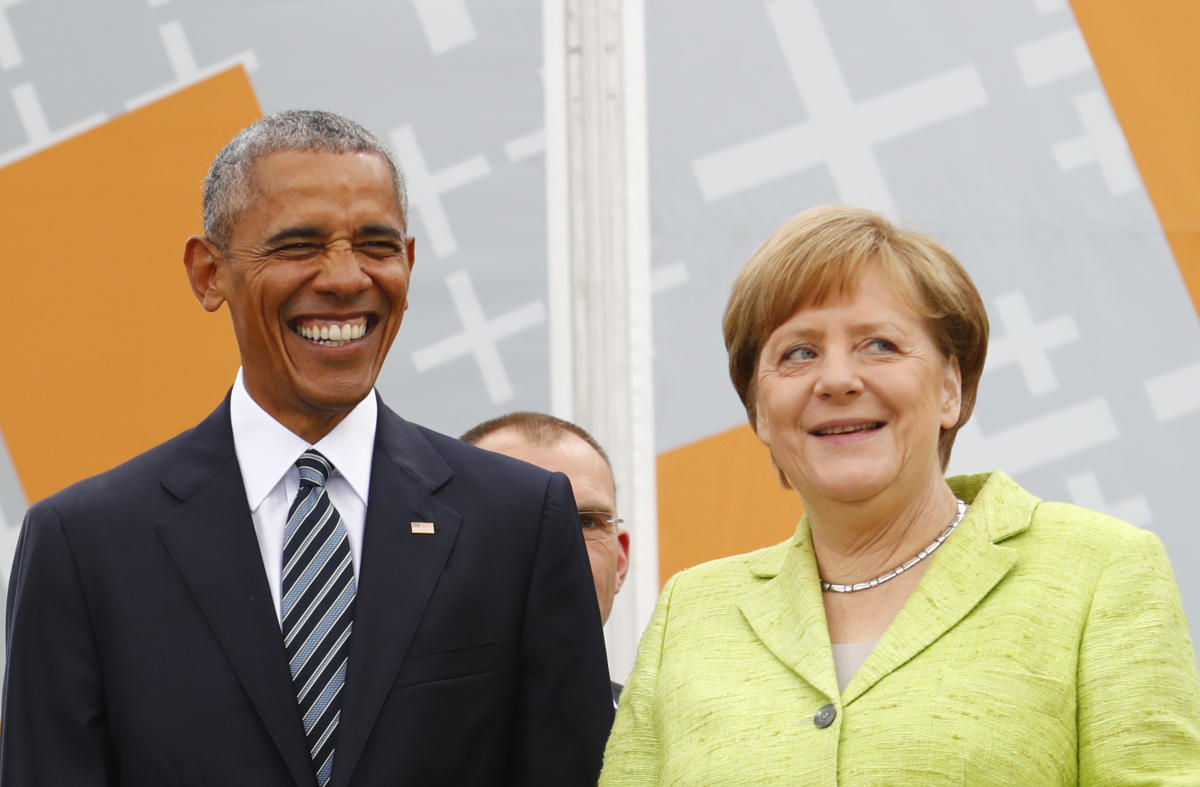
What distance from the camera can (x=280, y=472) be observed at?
1.76 metres

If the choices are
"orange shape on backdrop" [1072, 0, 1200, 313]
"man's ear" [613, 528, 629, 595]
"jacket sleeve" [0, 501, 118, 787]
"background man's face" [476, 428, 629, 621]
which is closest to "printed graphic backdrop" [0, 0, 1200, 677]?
"orange shape on backdrop" [1072, 0, 1200, 313]

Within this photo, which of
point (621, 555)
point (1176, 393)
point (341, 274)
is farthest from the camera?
point (1176, 393)

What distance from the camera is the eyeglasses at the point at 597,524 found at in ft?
8.50

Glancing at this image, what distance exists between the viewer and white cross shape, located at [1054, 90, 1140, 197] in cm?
335

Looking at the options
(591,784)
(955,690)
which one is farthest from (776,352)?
(591,784)

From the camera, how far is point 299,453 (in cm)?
176

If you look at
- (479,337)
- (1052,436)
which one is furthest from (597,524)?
(1052,436)

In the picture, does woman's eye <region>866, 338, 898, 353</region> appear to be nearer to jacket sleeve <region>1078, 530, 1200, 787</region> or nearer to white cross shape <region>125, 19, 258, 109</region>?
jacket sleeve <region>1078, 530, 1200, 787</region>

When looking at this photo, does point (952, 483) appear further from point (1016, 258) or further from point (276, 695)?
point (1016, 258)

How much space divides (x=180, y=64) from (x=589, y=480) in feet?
5.08

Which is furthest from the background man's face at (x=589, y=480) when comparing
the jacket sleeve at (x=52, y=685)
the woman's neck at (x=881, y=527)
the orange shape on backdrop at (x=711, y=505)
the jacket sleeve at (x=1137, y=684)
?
the jacket sleeve at (x=1137, y=684)

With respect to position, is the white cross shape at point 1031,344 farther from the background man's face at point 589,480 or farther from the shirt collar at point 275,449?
the shirt collar at point 275,449

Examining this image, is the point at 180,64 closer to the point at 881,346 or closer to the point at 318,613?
the point at 318,613

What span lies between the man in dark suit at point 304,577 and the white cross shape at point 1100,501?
180 cm
